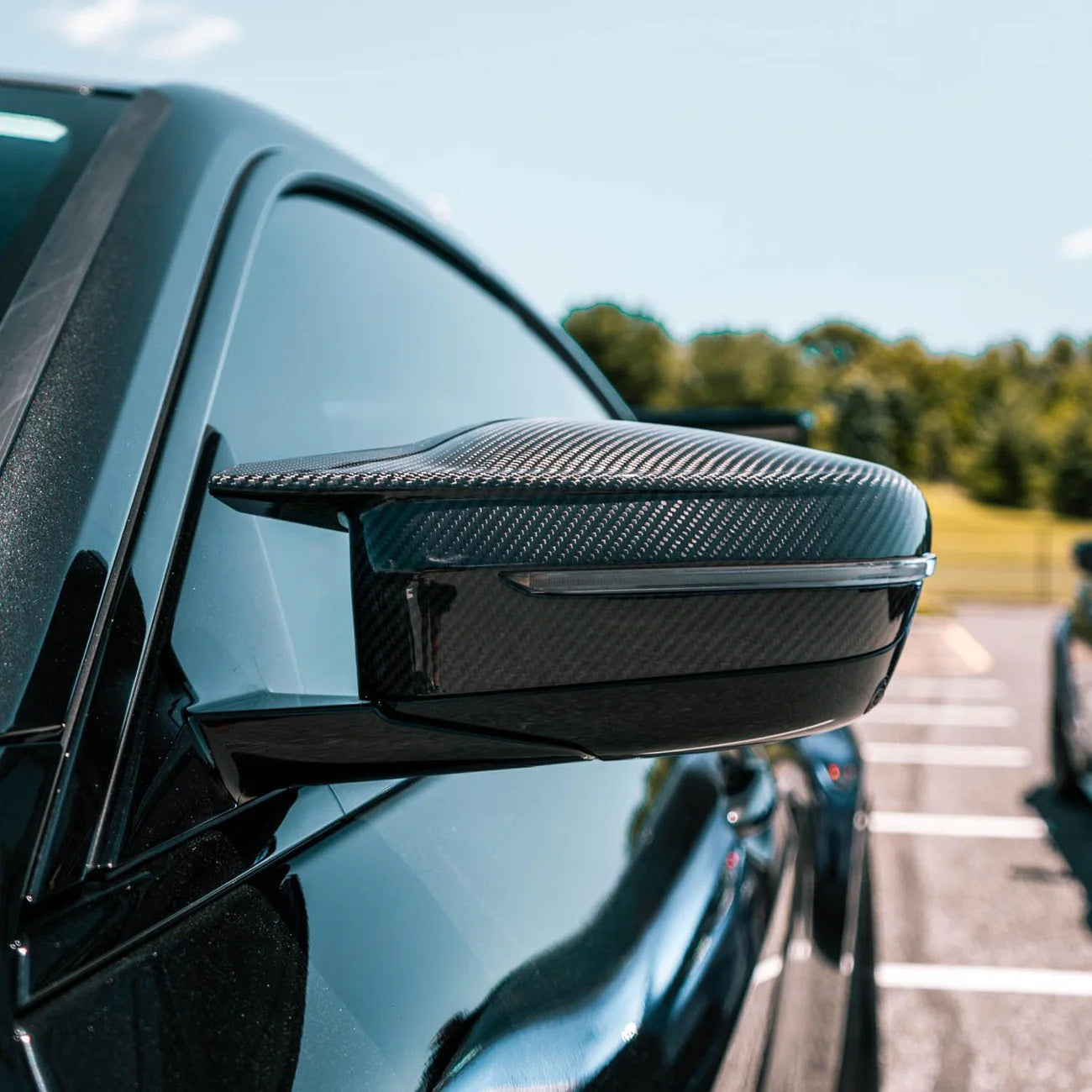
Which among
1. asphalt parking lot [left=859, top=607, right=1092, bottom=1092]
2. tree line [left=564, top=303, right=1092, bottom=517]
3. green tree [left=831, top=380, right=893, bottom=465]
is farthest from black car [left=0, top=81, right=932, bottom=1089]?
green tree [left=831, top=380, right=893, bottom=465]

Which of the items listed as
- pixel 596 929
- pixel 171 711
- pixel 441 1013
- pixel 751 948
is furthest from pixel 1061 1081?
pixel 171 711

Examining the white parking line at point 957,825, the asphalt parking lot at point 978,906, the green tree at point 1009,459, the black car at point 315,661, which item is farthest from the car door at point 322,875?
the green tree at point 1009,459

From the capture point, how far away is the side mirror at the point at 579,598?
0.62 m

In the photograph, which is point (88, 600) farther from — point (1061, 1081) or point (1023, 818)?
point (1023, 818)

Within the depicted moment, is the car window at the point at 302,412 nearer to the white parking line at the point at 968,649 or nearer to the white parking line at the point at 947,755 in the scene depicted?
the white parking line at the point at 947,755

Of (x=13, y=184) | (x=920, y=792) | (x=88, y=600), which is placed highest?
(x=13, y=184)

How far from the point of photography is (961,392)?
10062cm

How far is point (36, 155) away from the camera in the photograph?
0.99 meters

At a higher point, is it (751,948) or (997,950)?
(751,948)

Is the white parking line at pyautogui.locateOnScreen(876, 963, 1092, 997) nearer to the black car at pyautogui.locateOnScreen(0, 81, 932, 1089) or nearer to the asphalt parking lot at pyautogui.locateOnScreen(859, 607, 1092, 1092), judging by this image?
the asphalt parking lot at pyautogui.locateOnScreen(859, 607, 1092, 1092)

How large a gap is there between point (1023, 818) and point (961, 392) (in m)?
102

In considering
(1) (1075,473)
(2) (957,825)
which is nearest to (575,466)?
(2) (957,825)

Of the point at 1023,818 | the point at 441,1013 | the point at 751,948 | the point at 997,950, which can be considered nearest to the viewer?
the point at 441,1013

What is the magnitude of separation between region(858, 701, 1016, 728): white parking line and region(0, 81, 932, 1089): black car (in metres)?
8.02
